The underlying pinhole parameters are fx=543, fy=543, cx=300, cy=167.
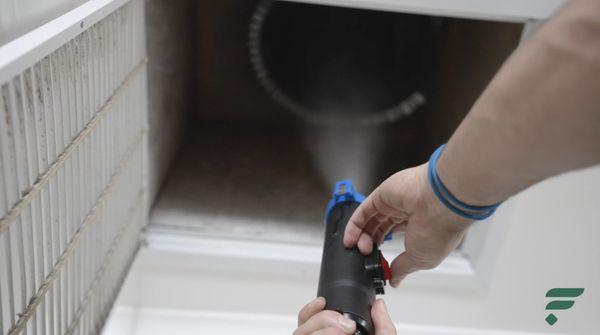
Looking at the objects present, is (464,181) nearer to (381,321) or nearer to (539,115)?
(539,115)

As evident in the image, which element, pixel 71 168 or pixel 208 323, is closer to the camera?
pixel 71 168

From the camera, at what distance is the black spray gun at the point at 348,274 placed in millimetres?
729

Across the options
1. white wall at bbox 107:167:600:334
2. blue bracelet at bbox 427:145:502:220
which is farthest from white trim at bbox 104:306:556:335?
blue bracelet at bbox 427:145:502:220

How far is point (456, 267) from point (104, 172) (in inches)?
30.9

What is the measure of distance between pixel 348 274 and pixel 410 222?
126mm

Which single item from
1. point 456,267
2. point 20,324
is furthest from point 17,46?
point 456,267

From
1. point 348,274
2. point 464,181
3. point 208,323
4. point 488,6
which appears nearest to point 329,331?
point 348,274

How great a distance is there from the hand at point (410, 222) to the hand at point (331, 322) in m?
0.10

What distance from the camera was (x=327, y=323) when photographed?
2.27 feet

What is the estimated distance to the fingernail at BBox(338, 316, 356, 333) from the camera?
0.69 metres

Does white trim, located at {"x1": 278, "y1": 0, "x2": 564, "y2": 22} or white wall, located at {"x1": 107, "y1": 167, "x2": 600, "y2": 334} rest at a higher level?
white trim, located at {"x1": 278, "y1": 0, "x2": 564, "y2": 22}

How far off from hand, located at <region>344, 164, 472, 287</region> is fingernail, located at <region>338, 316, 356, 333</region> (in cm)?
14

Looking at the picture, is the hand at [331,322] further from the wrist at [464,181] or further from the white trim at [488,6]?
the white trim at [488,6]

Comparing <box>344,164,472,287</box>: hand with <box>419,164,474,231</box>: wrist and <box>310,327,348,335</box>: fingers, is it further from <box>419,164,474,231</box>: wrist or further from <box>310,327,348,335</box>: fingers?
<box>310,327,348,335</box>: fingers
